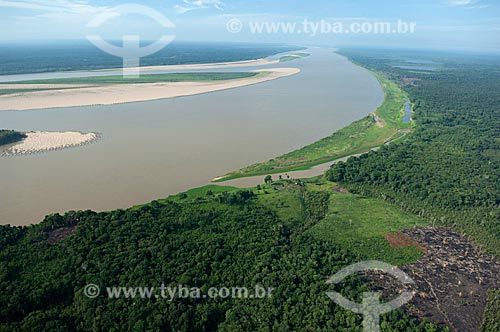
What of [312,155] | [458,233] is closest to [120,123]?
[312,155]

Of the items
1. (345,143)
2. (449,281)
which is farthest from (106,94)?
(449,281)

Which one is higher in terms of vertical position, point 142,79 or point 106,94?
point 142,79

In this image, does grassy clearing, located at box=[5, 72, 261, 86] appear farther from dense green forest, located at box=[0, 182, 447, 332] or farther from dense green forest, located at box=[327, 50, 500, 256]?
dense green forest, located at box=[0, 182, 447, 332]

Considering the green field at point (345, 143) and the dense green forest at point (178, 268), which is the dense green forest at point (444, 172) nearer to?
the green field at point (345, 143)

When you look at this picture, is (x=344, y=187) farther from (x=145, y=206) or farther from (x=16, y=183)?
(x=16, y=183)

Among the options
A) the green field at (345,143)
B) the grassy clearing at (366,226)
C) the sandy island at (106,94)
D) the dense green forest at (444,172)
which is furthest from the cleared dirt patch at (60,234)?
the sandy island at (106,94)

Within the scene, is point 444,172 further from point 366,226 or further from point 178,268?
point 178,268
